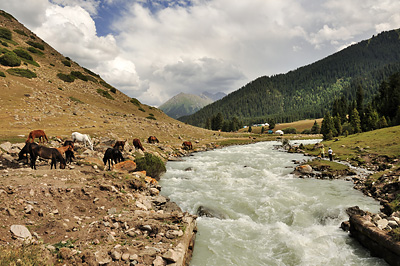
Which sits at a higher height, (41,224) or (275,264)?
(41,224)

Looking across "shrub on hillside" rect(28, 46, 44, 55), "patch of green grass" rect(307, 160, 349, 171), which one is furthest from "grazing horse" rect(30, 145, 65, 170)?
"shrub on hillside" rect(28, 46, 44, 55)

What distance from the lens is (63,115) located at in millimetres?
40281

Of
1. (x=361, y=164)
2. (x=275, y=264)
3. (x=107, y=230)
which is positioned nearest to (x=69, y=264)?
(x=107, y=230)

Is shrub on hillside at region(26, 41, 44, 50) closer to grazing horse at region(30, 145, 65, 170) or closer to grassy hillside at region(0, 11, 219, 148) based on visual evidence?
grassy hillside at region(0, 11, 219, 148)

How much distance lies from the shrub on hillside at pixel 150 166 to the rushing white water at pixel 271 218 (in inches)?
47.4

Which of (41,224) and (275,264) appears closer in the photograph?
(41,224)

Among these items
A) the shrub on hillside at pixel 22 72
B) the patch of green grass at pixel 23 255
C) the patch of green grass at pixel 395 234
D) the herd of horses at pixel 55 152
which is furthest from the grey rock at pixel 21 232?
the shrub on hillside at pixel 22 72

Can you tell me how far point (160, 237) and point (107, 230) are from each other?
7.94 ft

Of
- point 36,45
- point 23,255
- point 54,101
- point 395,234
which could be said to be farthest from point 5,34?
point 395,234

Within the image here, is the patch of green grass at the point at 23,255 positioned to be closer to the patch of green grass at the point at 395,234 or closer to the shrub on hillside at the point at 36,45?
the patch of green grass at the point at 395,234

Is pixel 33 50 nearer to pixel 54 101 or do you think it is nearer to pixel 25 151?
pixel 54 101

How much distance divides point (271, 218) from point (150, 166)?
43.1ft

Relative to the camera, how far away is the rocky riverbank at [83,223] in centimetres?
732

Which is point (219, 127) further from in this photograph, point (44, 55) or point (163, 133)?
point (44, 55)
